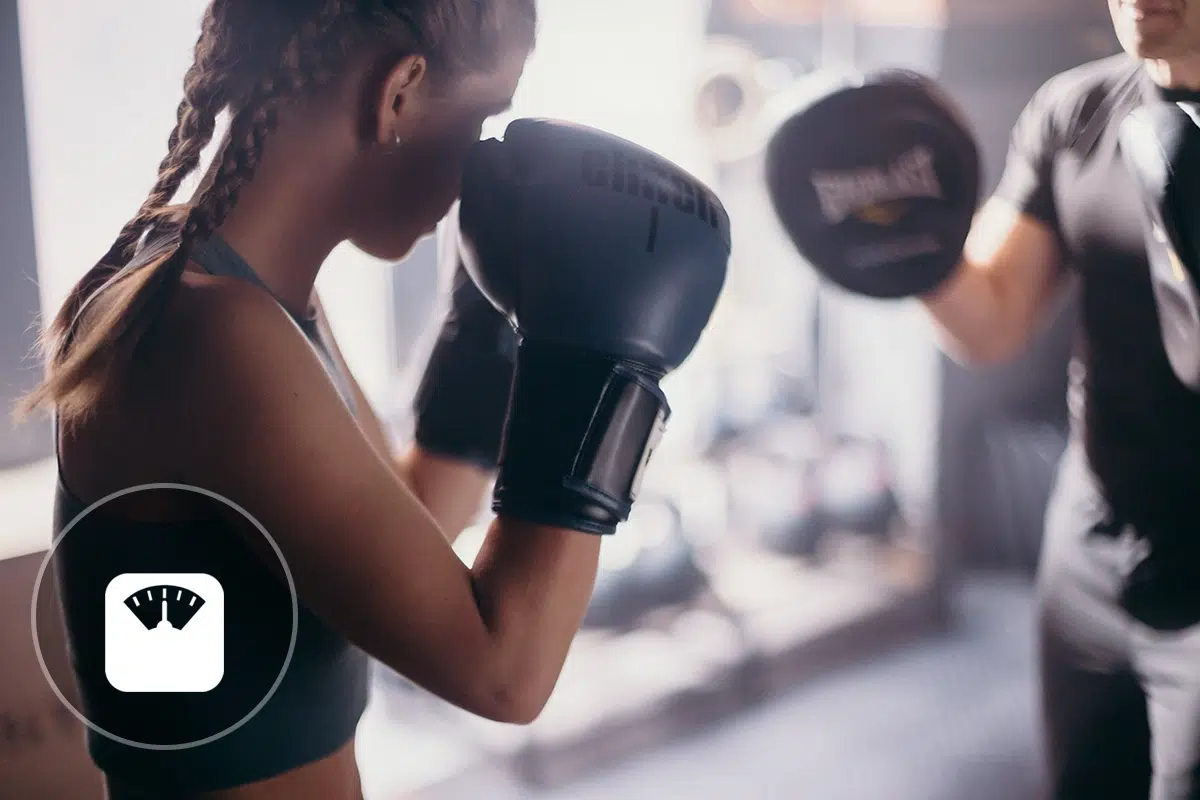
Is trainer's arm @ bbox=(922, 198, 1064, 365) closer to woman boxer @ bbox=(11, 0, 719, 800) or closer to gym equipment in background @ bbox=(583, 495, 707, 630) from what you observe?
woman boxer @ bbox=(11, 0, 719, 800)

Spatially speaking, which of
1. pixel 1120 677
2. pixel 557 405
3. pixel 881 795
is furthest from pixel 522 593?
pixel 881 795

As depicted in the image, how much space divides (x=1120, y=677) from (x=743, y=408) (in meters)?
1.11

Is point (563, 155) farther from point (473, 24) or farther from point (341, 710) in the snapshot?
point (341, 710)

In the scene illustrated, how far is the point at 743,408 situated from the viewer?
209 centimetres

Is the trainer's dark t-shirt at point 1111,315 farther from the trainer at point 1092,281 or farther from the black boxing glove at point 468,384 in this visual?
the black boxing glove at point 468,384

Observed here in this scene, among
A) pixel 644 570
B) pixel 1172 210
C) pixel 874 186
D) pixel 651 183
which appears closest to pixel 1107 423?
pixel 1172 210

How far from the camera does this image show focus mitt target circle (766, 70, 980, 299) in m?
0.91

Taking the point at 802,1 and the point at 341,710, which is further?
the point at 802,1

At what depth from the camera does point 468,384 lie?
92 cm

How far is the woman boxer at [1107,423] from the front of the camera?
964 mm

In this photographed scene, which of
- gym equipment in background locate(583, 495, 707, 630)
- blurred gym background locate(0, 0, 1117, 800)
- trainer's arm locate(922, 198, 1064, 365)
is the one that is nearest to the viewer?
blurred gym background locate(0, 0, 1117, 800)

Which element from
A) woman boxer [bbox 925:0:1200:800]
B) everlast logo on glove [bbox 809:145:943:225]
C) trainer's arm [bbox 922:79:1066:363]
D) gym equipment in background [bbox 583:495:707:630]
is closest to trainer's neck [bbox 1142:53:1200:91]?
woman boxer [bbox 925:0:1200:800]

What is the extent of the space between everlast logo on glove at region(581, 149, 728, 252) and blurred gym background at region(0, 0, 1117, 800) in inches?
8.0

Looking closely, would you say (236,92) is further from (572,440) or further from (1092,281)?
(1092,281)
